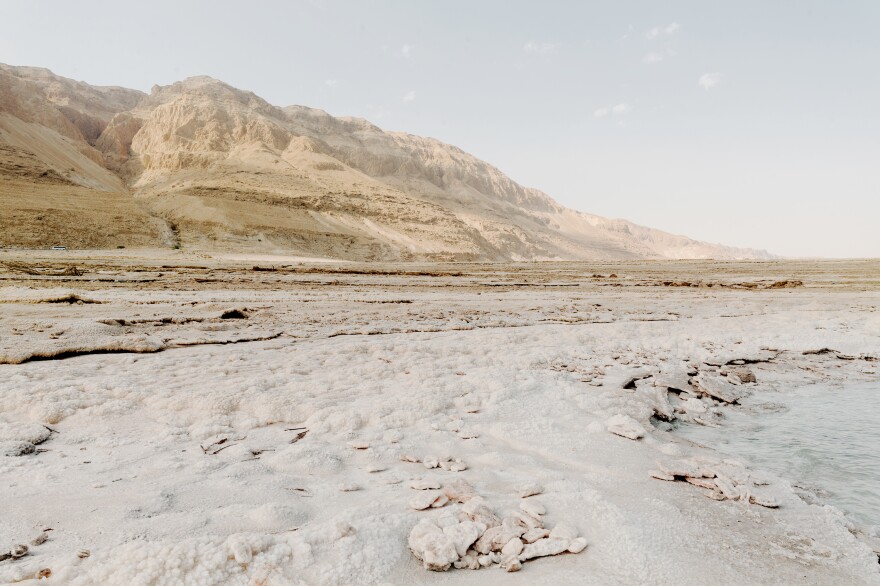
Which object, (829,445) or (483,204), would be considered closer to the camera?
(829,445)

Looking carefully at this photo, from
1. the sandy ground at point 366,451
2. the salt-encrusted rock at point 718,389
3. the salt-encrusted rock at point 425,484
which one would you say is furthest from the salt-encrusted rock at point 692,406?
the salt-encrusted rock at point 425,484

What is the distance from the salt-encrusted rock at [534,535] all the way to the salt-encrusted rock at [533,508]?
0.17 meters

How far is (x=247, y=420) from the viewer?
3922 mm

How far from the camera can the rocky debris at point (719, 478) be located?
2854 millimetres

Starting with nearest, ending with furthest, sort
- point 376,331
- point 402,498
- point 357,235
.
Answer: point 402,498 → point 376,331 → point 357,235

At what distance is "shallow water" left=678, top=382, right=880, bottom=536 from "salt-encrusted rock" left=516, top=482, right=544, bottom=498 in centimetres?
183

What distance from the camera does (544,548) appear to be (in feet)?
7.14

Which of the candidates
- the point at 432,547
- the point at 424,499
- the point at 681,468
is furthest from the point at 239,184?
the point at 432,547

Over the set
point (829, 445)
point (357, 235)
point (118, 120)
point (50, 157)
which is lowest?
point (829, 445)

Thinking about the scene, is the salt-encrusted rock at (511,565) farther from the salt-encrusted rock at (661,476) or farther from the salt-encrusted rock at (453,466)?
the salt-encrusted rock at (661,476)

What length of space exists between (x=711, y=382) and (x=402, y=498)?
460cm

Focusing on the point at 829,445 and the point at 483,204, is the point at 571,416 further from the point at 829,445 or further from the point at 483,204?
the point at 483,204

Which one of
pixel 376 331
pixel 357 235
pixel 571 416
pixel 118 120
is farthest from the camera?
pixel 118 120

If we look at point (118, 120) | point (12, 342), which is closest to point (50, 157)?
point (118, 120)
